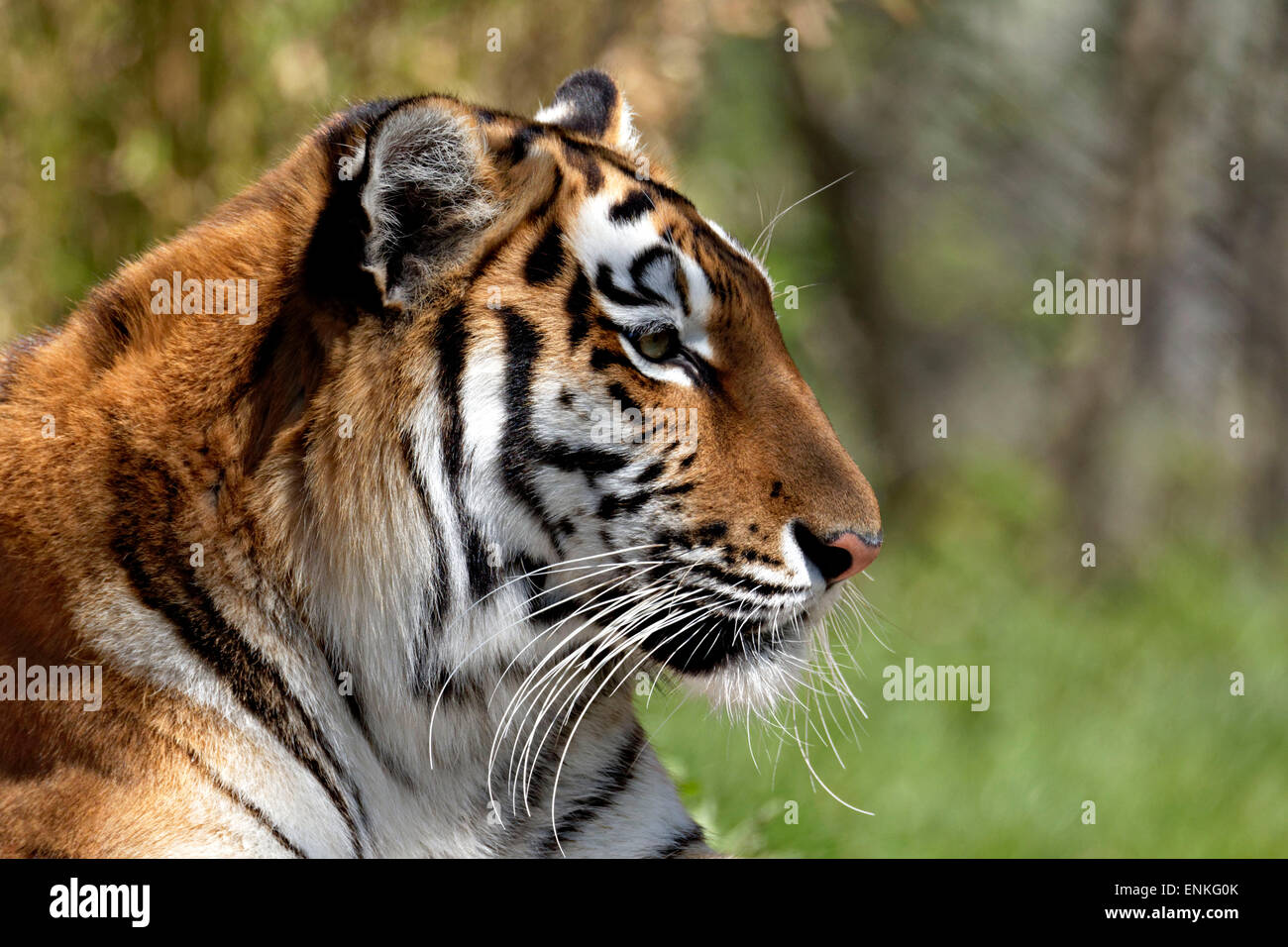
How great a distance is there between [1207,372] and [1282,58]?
4072 millimetres

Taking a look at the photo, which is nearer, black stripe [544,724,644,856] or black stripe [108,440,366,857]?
black stripe [108,440,366,857]

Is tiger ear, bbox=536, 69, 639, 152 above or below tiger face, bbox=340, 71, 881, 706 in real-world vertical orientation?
above

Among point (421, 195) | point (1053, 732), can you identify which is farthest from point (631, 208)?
point (1053, 732)

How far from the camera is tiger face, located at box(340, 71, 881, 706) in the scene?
265 centimetres

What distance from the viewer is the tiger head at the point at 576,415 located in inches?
103

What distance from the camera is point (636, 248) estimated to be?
2736 mm

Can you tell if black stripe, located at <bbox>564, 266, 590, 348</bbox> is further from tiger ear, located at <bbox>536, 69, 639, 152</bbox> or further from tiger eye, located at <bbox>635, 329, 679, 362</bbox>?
tiger ear, located at <bbox>536, 69, 639, 152</bbox>

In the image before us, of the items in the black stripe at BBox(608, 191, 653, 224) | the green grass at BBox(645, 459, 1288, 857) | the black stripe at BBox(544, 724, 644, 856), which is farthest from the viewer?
the green grass at BBox(645, 459, 1288, 857)

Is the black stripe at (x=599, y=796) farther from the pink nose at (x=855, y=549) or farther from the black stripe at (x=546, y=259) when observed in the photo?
the black stripe at (x=546, y=259)

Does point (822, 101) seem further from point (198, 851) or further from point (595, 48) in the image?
point (198, 851)

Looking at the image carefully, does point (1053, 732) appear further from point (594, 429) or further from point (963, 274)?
point (963, 274)

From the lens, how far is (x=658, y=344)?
2.74 metres

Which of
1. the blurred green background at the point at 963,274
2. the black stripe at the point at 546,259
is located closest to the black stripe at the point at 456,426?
the black stripe at the point at 546,259

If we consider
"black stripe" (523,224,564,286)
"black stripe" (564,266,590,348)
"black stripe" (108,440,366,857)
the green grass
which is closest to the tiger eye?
"black stripe" (564,266,590,348)
